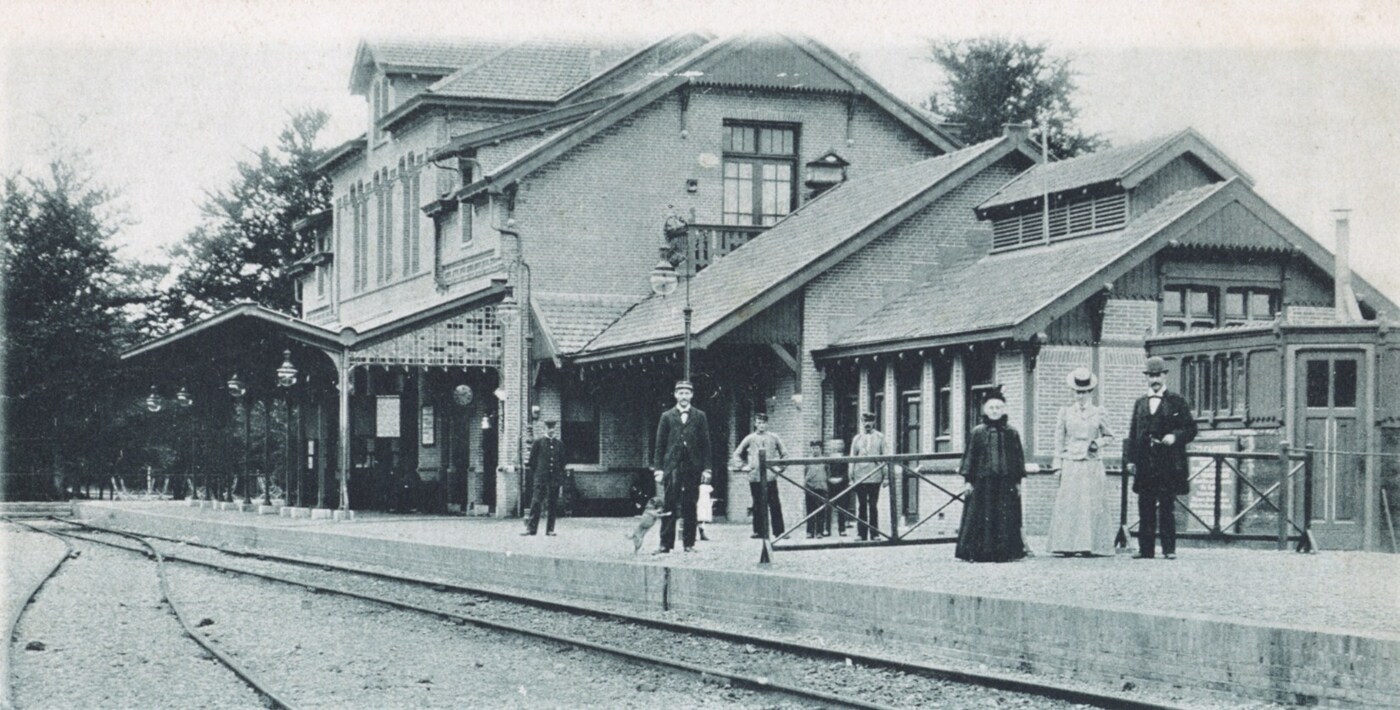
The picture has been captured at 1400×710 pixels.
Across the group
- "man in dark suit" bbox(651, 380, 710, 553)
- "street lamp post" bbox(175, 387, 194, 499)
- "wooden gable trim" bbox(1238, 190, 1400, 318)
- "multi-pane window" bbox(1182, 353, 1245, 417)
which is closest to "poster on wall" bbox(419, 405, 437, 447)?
"street lamp post" bbox(175, 387, 194, 499)

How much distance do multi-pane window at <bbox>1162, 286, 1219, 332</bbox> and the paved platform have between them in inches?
168

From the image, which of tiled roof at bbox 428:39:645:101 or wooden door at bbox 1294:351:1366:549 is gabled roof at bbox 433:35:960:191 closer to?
tiled roof at bbox 428:39:645:101

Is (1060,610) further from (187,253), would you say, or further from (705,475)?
(187,253)

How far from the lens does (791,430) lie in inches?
1105

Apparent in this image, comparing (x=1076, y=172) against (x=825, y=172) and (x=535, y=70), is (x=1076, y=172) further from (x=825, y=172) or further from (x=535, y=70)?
(x=535, y=70)

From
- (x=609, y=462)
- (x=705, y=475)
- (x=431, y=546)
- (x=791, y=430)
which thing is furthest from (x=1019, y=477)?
(x=609, y=462)

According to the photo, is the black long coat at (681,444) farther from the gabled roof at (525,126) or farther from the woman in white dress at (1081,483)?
the gabled roof at (525,126)

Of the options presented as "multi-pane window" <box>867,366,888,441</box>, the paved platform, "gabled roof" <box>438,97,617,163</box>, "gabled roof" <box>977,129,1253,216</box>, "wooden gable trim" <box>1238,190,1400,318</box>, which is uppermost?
"gabled roof" <box>438,97,617,163</box>

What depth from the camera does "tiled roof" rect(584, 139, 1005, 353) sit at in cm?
2827

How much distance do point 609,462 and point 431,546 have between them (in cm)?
1091

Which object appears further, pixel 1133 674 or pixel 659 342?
pixel 659 342

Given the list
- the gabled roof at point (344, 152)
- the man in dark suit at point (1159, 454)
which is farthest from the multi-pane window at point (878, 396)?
the gabled roof at point (344, 152)

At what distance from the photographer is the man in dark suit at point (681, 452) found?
728 inches

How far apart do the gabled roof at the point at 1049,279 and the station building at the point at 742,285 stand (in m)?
0.06
